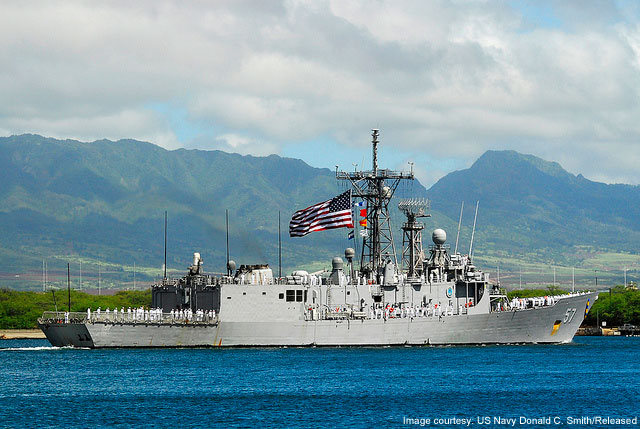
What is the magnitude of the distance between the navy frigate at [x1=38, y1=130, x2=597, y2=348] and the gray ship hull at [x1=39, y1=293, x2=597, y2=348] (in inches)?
2.3

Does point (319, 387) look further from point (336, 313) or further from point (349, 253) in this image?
point (349, 253)

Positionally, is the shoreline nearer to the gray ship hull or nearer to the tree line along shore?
the tree line along shore

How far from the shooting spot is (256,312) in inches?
2372

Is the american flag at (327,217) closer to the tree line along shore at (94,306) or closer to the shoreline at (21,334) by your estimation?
the shoreline at (21,334)

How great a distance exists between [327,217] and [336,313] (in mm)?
5804

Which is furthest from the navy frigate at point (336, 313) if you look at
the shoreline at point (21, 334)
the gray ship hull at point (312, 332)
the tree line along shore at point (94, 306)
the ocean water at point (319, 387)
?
the tree line along shore at point (94, 306)

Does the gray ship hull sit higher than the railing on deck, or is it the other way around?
the railing on deck

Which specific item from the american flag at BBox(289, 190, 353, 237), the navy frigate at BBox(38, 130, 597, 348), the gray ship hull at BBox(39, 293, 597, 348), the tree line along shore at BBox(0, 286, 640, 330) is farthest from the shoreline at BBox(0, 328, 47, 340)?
the american flag at BBox(289, 190, 353, 237)

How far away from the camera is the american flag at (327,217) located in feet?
195

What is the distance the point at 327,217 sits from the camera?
2360 inches

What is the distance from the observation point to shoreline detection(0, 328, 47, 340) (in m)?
99.8

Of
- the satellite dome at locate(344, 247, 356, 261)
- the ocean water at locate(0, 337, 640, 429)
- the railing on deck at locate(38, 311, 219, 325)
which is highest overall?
the satellite dome at locate(344, 247, 356, 261)

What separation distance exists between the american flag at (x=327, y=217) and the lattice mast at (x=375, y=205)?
603 centimetres

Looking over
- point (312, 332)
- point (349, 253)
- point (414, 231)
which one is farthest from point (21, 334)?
point (414, 231)
